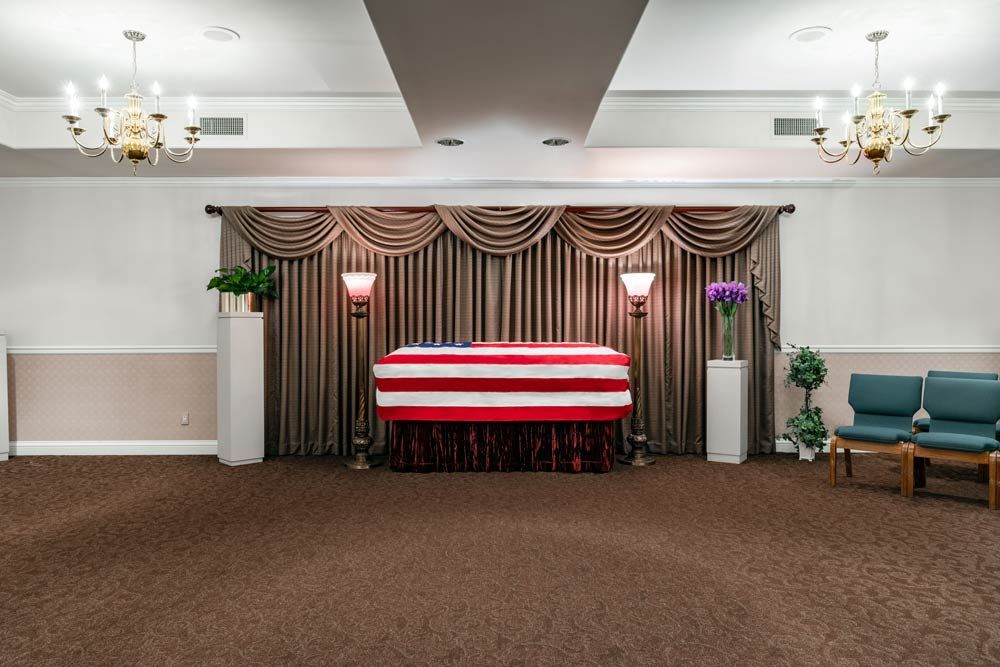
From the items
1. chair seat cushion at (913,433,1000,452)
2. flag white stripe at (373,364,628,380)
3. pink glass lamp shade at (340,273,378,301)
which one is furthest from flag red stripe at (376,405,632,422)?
chair seat cushion at (913,433,1000,452)

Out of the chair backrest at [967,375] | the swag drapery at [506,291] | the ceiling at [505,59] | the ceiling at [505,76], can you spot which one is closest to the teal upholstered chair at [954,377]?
the chair backrest at [967,375]

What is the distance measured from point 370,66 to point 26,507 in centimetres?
366

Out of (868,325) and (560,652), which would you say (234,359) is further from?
(868,325)

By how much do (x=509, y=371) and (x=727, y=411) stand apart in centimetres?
203

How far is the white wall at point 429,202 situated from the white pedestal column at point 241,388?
2.52ft

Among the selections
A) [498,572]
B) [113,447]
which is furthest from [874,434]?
[113,447]

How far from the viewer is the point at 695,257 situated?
6062mm

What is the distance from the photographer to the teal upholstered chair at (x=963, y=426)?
159 inches

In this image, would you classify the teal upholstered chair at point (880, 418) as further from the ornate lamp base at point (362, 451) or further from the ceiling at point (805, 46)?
the ornate lamp base at point (362, 451)

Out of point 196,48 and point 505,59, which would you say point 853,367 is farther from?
point 196,48

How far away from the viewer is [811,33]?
3.77 metres

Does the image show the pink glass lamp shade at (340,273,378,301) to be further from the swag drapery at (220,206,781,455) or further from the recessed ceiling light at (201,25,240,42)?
the recessed ceiling light at (201,25,240,42)

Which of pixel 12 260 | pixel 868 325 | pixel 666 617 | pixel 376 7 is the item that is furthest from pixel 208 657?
pixel 868 325

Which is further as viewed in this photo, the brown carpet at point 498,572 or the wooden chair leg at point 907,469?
the wooden chair leg at point 907,469
